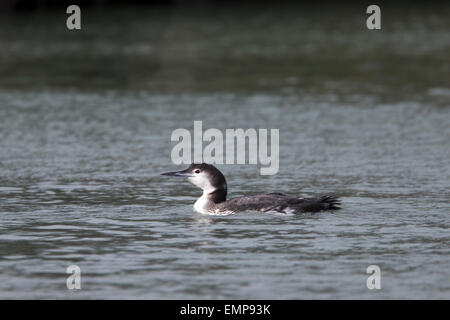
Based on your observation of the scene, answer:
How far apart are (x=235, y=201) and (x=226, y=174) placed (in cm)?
363

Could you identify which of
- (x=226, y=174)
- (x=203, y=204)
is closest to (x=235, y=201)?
(x=203, y=204)

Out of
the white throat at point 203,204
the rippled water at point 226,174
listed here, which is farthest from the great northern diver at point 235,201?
the rippled water at point 226,174

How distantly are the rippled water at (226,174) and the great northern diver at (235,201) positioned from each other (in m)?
0.16

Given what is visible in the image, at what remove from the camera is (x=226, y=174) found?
20.1 meters

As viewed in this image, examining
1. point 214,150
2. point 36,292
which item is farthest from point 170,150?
point 36,292

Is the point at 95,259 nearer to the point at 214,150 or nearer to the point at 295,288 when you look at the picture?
the point at 295,288

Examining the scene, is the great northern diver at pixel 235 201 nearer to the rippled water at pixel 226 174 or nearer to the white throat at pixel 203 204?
the white throat at pixel 203 204

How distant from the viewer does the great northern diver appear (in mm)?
16219

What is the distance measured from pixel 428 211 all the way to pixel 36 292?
621cm

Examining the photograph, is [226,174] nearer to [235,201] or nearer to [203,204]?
[203,204]

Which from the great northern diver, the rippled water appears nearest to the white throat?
the great northern diver

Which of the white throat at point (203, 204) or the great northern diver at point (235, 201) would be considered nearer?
the great northern diver at point (235, 201)

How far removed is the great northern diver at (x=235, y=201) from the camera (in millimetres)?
16219

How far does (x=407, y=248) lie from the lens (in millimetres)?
14414
